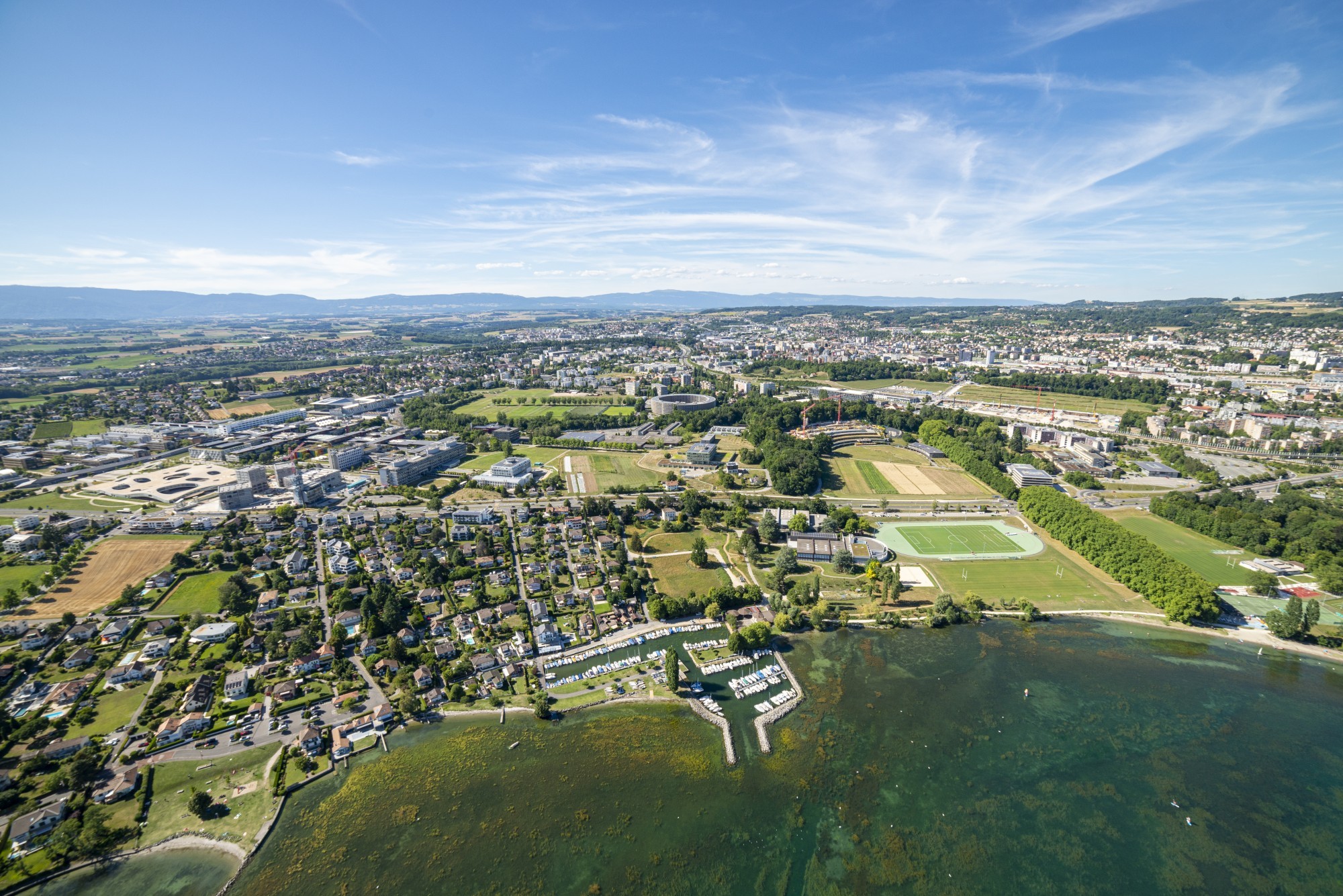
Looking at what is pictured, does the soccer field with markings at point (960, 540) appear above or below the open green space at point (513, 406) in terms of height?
below

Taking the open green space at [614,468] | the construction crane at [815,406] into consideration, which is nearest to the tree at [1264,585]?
the open green space at [614,468]

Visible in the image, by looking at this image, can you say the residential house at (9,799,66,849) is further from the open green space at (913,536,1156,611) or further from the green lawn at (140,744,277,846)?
the open green space at (913,536,1156,611)

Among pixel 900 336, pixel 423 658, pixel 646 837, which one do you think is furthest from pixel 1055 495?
pixel 900 336

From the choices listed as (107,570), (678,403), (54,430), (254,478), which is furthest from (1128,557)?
(54,430)

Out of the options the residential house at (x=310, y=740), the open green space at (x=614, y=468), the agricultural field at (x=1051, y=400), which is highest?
the agricultural field at (x=1051, y=400)

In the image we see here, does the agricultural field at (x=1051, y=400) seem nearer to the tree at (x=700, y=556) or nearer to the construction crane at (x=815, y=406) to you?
the construction crane at (x=815, y=406)

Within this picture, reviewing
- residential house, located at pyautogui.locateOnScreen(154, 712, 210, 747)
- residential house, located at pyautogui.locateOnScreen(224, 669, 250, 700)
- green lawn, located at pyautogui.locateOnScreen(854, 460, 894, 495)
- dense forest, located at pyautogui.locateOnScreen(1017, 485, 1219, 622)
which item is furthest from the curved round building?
residential house, located at pyautogui.locateOnScreen(154, 712, 210, 747)

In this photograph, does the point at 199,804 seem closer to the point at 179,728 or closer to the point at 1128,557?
the point at 179,728
